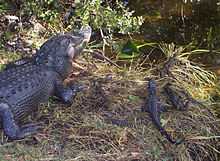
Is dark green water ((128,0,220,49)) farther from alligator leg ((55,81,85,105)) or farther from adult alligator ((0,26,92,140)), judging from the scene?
alligator leg ((55,81,85,105))

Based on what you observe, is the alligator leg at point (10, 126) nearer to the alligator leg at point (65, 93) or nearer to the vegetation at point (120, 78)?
the vegetation at point (120, 78)

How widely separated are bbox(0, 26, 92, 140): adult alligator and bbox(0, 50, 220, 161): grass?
8 cm

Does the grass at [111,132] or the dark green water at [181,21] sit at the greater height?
the dark green water at [181,21]

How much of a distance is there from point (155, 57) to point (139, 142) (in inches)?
53.1

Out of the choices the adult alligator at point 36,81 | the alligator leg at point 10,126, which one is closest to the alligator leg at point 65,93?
the adult alligator at point 36,81

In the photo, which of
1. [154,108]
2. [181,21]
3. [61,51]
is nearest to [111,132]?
[154,108]

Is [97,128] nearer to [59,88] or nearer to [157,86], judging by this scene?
[59,88]

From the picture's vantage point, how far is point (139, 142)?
3764 mm

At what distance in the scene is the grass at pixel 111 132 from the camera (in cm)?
362

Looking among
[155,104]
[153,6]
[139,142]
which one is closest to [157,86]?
[155,104]

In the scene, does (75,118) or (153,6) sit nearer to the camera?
(75,118)

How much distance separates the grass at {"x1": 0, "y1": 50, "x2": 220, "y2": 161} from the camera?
362cm

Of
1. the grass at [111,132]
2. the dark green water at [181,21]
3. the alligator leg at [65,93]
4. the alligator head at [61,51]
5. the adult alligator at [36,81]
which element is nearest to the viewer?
the grass at [111,132]

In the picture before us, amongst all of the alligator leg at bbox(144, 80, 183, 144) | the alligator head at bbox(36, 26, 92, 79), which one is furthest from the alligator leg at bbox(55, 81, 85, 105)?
the alligator leg at bbox(144, 80, 183, 144)
